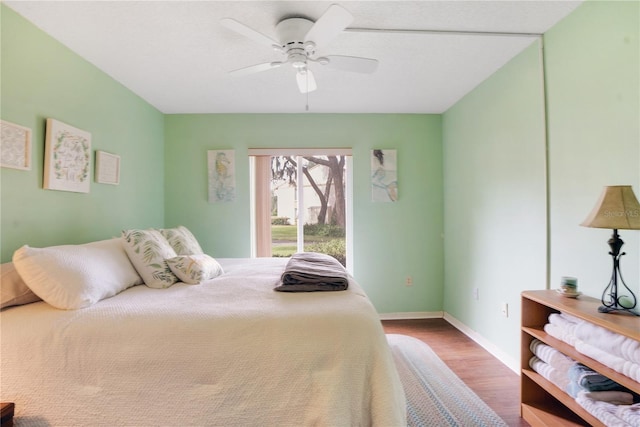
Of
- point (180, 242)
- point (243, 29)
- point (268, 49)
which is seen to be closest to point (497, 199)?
point (268, 49)

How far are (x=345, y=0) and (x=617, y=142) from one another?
1.61m

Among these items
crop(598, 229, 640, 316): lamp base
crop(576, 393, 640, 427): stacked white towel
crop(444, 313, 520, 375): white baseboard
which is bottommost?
crop(444, 313, 520, 375): white baseboard

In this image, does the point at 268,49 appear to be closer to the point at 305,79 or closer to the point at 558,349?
the point at 305,79

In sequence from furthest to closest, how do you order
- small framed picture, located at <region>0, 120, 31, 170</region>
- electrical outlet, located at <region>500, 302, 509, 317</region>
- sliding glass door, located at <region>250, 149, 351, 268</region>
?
sliding glass door, located at <region>250, 149, 351, 268</region> < electrical outlet, located at <region>500, 302, 509, 317</region> < small framed picture, located at <region>0, 120, 31, 170</region>

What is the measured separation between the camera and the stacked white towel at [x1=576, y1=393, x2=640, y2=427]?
3.91ft

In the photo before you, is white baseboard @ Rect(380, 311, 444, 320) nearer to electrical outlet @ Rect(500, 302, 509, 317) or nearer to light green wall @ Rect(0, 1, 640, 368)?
light green wall @ Rect(0, 1, 640, 368)

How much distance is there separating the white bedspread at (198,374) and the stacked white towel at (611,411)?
88cm

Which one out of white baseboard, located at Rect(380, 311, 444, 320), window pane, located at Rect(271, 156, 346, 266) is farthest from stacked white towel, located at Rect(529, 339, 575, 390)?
window pane, located at Rect(271, 156, 346, 266)

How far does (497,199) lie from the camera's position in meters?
2.54

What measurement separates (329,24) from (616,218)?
5.22 feet

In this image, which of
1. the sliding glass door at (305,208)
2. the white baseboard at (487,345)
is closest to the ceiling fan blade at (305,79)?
the sliding glass door at (305,208)

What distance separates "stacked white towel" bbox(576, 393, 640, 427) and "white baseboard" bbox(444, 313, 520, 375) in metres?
1.00

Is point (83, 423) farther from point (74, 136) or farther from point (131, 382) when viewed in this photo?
point (74, 136)

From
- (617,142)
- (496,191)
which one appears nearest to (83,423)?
(617,142)
